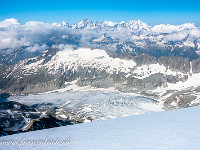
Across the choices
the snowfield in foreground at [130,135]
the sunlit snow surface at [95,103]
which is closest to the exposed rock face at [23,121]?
the sunlit snow surface at [95,103]

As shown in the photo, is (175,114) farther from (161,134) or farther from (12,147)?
(12,147)

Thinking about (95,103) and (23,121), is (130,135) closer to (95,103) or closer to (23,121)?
(23,121)

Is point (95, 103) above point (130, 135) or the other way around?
the other way around

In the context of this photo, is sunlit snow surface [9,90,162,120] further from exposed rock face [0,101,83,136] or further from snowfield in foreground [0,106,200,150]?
snowfield in foreground [0,106,200,150]

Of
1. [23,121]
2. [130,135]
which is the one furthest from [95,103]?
[130,135]

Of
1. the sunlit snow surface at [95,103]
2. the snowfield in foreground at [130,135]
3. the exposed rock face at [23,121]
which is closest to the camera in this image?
the snowfield in foreground at [130,135]

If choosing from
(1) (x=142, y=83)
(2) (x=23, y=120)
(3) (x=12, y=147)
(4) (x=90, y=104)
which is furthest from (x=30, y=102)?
(3) (x=12, y=147)

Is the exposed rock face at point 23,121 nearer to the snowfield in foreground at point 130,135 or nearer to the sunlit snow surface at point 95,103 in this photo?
the sunlit snow surface at point 95,103
